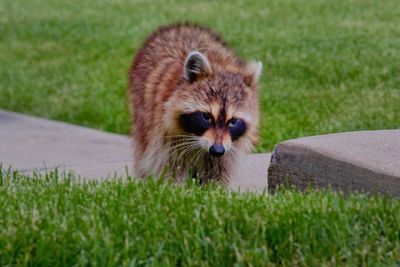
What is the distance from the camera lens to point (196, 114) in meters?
6.29

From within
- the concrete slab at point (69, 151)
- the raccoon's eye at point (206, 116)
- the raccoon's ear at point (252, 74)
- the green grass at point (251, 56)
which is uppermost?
the raccoon's ear at point (252, 74)

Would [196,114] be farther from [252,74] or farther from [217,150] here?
[252,74]

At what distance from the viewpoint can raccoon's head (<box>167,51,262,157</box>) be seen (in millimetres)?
6238

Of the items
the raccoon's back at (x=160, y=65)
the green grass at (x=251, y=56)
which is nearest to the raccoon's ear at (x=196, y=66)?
the raccoon's back at (x=160, y=65)

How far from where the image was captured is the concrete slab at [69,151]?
24.0 ft

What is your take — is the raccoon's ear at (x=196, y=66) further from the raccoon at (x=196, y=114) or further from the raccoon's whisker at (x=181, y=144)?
the raccoon's whisker at (x=181, y=144)

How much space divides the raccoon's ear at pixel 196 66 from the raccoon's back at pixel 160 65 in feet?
0.41

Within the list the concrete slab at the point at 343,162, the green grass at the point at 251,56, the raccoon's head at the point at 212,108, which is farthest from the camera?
the green grass at the point at 251,56

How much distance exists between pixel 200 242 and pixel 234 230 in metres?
0.19

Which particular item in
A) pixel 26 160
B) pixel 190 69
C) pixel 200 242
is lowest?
pixel 26 160

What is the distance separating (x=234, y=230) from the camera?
4578mm

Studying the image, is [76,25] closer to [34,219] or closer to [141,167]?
[141,167]

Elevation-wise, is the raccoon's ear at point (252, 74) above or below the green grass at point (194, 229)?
above

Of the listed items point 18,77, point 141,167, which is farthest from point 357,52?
point 141,167
